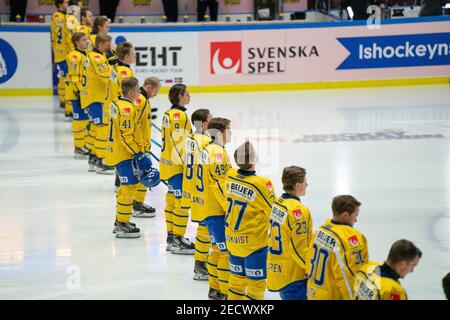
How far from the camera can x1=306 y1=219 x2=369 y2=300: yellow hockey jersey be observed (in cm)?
574

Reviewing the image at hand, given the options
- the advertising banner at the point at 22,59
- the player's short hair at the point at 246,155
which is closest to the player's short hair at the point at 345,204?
the player's short hair at the point at 246,155

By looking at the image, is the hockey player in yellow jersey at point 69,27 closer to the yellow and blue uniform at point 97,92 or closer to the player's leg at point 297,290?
the yellow and blue uniform at point 97,92

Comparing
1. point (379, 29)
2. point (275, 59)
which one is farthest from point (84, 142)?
point (379, 29)

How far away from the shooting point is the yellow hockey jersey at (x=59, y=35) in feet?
58.7

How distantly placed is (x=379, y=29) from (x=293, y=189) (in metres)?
16.0

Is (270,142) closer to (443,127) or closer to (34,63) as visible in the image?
(443,127)

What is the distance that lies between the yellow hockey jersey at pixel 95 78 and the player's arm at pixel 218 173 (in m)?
5.88

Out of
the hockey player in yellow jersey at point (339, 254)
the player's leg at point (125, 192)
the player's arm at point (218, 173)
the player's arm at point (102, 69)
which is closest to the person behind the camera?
the hockey player in yellow jersey at point (339, 254)

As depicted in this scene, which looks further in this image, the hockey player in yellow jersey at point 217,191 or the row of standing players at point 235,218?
the hockey player in yellow jersey at point 217,191

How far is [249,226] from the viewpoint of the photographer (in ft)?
22.7

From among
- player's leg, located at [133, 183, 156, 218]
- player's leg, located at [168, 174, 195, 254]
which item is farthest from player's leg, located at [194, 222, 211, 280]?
player's leg, located at [133, 183, 156, 218]

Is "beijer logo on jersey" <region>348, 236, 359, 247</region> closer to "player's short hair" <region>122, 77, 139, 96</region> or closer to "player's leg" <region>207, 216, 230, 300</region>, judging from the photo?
"player's leg" <region>207, 216, 230, 300</region>

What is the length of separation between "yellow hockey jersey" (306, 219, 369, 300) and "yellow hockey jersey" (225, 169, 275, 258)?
0.97m

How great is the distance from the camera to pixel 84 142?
14711 mm
